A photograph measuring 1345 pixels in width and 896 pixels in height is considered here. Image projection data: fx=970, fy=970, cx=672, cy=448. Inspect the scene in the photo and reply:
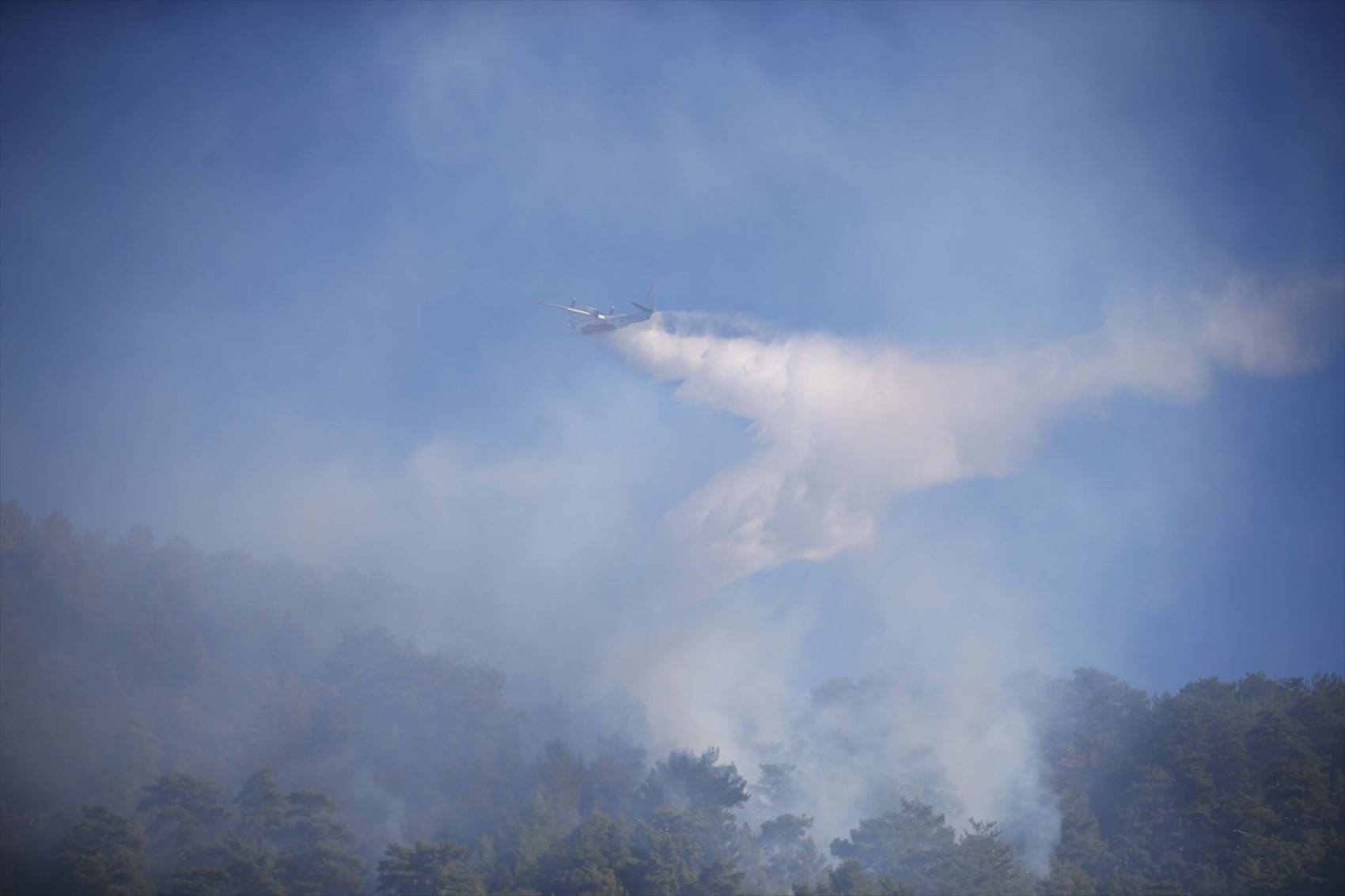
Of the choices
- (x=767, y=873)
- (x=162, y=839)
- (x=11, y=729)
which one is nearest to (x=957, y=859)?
(x=767, y=873)

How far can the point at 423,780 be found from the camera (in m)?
97.2

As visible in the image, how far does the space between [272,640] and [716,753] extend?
63.8 metres

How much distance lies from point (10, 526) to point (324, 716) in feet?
152

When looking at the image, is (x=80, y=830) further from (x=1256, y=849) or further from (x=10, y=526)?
(x=1256, y=849)

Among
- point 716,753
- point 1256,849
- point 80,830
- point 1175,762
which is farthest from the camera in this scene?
point 716,753

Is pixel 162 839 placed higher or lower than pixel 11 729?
lower

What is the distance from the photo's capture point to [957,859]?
64.2 meters

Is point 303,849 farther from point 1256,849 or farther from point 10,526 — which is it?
point 10,526

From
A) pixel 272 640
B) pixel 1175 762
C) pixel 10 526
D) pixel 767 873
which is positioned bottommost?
Answer: pixel 767 873

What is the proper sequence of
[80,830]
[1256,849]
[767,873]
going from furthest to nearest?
1. [767,873]
2. [1256,849]
3. [80,830]

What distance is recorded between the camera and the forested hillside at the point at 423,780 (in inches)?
2469

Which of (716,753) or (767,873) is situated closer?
(767,873)

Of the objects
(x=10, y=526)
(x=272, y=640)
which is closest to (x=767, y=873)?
(x=272, y=640)

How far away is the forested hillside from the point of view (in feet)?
206
